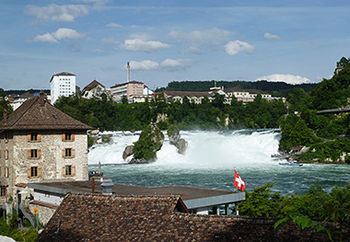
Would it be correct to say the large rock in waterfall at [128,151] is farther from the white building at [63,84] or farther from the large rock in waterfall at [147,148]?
the white building at [63,84]

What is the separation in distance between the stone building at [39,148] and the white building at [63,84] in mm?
129739

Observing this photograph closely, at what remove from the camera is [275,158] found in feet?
236

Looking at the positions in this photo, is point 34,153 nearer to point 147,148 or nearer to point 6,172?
point 6,172

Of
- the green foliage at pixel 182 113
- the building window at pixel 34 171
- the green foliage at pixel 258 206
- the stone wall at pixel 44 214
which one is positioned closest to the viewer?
the green foliage at pixel 258 206

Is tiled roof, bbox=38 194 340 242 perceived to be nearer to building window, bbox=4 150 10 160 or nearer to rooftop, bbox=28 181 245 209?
rooftop, bbox=28 181 245 209

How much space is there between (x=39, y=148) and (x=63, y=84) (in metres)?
134

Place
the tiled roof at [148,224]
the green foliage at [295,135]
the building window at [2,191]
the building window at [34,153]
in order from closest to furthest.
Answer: the tiled roof at [148,224], the building window at [34,153], the building window at [2,191], the green foliage at [295,135]

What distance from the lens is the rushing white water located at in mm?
73312

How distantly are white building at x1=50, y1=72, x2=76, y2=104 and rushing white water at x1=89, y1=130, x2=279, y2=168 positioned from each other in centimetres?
8391

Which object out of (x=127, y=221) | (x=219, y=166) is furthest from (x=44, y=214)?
(x=219, y=166)

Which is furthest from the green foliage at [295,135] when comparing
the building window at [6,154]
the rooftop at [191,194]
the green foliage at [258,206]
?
the rooftop at [191,194]

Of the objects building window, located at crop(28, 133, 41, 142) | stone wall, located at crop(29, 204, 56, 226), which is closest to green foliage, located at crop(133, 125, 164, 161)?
building window, located at crop(28, 133, 41, 142)

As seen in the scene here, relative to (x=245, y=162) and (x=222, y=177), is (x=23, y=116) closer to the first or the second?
(x=222, y=177)

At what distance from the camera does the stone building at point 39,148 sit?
34.0 meters
